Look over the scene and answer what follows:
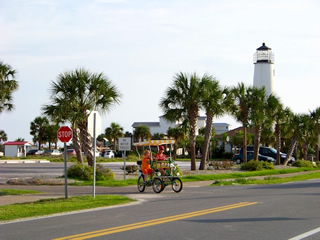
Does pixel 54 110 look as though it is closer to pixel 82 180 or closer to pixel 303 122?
pixel 82 180

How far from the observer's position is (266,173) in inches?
1385

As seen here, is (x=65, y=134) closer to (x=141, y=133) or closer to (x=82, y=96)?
(x=82, y=96)

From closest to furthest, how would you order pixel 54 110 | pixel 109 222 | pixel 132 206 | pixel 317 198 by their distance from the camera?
pixel 109 222 < pixel 132 206 < pixel 317 198 < pixel 54 110

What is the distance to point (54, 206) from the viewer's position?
576 inches

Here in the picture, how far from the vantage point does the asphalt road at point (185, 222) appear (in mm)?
9992

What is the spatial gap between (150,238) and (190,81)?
80.9ft

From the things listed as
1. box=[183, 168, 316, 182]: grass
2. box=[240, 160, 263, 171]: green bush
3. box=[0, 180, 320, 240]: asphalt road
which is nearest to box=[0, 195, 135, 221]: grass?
box=[0, 180, 320, 240]: asphalt road

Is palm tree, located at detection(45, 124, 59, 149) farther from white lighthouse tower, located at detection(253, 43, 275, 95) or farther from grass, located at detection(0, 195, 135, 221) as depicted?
grass, located at detection(0, 195, 135, 221)

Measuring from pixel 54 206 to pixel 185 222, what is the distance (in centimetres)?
474

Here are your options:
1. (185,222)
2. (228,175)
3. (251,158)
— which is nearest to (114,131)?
(251,158)

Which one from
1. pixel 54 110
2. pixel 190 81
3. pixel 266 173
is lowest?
pixel 266 173

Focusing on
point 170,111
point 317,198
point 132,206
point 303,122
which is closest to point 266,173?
point 170,111

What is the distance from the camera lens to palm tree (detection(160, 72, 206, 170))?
110ft

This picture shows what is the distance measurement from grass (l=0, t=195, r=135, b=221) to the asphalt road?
733mm
